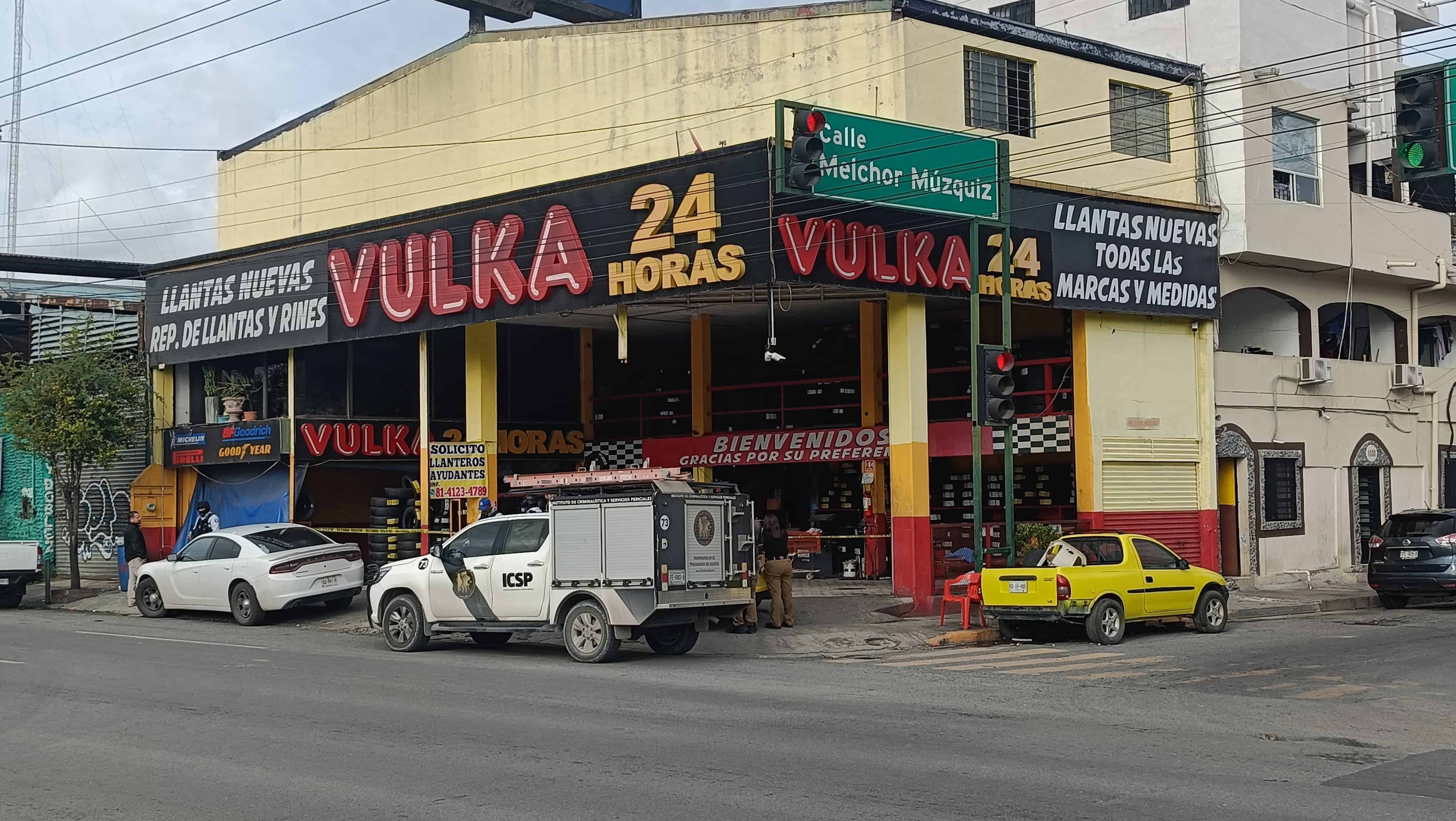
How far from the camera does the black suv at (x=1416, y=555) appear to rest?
2198 centimetres

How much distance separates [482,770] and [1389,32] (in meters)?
34.3

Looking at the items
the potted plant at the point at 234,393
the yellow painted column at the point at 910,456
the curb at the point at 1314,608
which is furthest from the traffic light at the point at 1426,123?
the potted plant at the point at 234,393

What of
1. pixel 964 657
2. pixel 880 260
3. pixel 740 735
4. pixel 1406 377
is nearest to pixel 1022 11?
pixel 1406 377

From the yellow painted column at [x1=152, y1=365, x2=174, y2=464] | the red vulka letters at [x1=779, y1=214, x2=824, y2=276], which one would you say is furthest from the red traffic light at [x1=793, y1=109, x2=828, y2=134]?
the yellow painted column at [x1=152, y1=365, x2=174, y2=464]

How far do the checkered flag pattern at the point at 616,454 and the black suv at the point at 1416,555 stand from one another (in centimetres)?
1470

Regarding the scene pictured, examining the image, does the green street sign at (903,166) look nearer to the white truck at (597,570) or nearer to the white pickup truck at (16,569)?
the white truck at (597,570)

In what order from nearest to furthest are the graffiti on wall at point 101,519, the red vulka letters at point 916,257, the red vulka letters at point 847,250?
the red vulka letters at point 847,250
the red vulka letters at point 916,257
the graffiti on wall at point 101,519

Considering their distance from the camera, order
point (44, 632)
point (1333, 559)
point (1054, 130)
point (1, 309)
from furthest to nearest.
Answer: point (1, 309), point (1333, 559), point (1054, 130), point (44, 632)

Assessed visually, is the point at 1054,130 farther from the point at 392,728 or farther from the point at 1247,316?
the point at 392,728

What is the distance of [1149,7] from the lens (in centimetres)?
3325

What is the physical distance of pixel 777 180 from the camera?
19.4 meters

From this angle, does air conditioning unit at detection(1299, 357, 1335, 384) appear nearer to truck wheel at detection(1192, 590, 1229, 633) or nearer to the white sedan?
truck wheel at detection(1192, 590, 1229, 633)

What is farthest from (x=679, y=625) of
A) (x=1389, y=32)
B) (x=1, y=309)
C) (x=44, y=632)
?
(x=1389, y=32)

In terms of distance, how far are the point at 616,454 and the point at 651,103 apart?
337 inches
